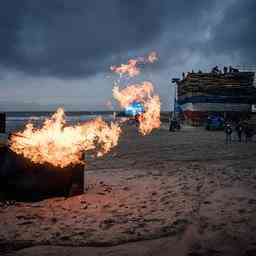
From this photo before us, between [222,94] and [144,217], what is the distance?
37320 mm

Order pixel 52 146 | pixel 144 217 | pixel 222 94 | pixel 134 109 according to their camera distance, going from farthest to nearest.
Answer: pixel 134 109, pixel 222 94, pixel 52 146, pixel 144 217

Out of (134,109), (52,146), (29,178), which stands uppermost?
(134,109)

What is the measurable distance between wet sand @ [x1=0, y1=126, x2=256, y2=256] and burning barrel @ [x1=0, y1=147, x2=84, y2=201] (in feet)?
1.06

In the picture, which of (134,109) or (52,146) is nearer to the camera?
(52,146)

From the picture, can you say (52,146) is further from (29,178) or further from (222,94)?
(222,94)

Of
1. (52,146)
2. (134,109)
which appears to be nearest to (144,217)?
(52,146)

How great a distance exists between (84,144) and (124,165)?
5569 millimetres

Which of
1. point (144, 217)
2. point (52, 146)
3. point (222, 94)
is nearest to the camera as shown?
point (144, 217)

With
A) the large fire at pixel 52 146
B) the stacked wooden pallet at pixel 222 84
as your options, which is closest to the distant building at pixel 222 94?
the stacked wooden pallet at pixel 222 84

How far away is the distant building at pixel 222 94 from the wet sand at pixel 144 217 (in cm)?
2989

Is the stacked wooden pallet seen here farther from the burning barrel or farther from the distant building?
the burning barrel

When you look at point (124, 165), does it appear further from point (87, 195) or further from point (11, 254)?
point (11, 254)

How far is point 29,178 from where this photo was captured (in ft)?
29.8

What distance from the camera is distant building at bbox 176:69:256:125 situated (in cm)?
4262
